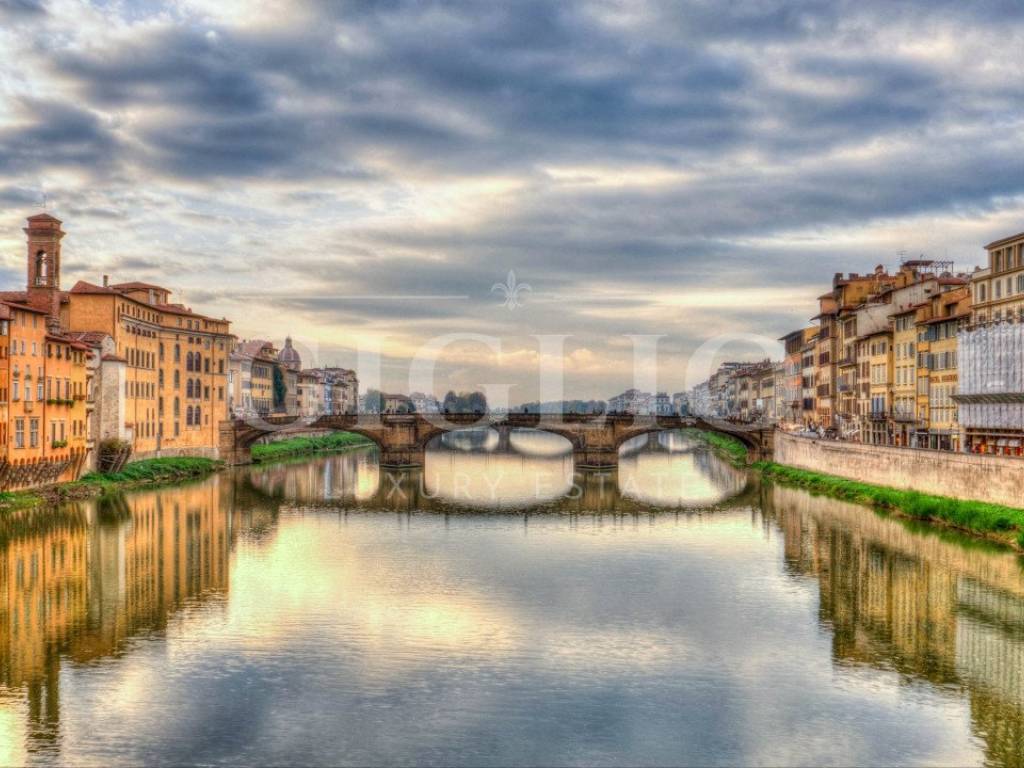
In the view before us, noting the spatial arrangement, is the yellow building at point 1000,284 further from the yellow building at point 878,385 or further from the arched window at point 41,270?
the arched window at point 41,270

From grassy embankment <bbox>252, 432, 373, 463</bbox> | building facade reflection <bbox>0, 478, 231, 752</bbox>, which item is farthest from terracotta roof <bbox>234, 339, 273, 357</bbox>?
building facade reflection <bbox>0, 478, 231, 752</bbox>

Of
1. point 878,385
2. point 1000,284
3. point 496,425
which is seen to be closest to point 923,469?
point 1000,284

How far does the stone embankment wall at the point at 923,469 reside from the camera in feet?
132

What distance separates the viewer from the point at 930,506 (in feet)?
142

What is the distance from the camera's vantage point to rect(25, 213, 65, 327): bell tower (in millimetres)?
58906

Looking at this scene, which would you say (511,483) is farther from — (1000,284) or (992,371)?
(1000,284)

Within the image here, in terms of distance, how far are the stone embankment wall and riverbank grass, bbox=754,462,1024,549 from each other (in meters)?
0.52

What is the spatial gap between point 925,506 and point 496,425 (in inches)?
1604

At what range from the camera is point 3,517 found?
43.5 meters

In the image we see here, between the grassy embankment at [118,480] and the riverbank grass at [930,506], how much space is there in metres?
39.0

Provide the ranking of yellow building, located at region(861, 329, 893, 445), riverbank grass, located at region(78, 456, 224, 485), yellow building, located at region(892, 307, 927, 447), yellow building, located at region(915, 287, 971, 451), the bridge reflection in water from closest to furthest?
yellow building, located at region(915, 287, 971, 451)
the bridge reflection in water
riverbank grass, located at region(78, 456, 224, 485)
yellow building, located at region(892, 307, 927, 447)
yellow building, located at region(861, 329, 893, 445)

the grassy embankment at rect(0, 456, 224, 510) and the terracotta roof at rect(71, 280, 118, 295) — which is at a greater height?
the terracotta roof at rect(71, 280, 118, 295)

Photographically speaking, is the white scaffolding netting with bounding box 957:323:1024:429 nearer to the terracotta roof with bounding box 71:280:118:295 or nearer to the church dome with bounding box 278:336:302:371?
the terracotta roof with bounding box 71:280:118:295

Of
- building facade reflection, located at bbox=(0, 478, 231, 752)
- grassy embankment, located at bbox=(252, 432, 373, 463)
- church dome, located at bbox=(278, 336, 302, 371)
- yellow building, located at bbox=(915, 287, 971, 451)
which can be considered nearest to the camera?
building facade reflection, located at bbox=(0, 478, 231, 752)
